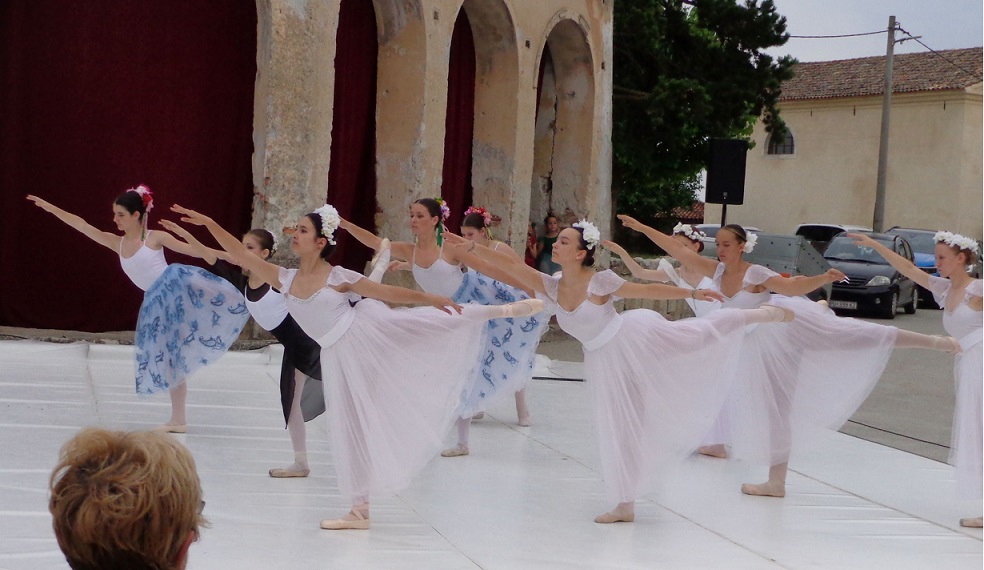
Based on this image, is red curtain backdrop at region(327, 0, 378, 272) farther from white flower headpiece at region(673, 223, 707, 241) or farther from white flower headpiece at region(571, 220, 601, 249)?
white flower headpiece at region(571, 220, 601, 249)

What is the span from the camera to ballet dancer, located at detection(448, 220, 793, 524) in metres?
5.84

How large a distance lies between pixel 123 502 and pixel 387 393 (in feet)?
12.2

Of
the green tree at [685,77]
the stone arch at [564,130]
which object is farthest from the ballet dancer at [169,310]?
the green tree at [685,77]

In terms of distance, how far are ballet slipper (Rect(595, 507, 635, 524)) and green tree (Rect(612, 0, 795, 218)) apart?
1460 cm

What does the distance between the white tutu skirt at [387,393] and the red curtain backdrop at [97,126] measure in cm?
560

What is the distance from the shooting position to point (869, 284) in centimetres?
2067

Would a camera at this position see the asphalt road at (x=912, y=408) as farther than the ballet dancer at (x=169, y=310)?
Yes

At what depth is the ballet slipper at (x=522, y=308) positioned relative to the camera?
577cm

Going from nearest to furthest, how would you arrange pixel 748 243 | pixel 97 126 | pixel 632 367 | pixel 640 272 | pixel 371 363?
pixel 371 363 → pixel 632 367 → pixel 748 243 → pixel 640 272 → pixel 97 126

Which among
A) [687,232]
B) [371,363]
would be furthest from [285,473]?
[687,232]

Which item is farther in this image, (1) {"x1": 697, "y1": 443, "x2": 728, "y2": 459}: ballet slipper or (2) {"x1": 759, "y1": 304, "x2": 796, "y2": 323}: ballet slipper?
(1) {"x1": 697, "y1": 443, "x2": 728, "y2": 459}: ballet slipper

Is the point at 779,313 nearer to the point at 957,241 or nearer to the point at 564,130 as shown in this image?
the point at 957,241

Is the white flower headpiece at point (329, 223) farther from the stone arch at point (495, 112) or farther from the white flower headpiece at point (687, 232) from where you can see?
the stone arch at point (495, 112)

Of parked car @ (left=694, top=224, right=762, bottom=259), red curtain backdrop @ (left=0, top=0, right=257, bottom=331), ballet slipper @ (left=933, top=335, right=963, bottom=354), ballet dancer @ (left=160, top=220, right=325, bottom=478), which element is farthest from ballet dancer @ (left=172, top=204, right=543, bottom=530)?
parked car @ (left=694, top=224, right=762, bottom=259)
